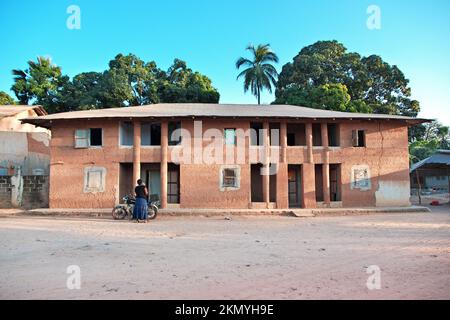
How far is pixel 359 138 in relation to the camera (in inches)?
694

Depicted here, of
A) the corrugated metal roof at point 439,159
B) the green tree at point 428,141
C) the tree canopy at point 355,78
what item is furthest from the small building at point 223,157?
the green tree at point 428,141

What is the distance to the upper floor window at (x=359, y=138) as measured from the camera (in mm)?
16812

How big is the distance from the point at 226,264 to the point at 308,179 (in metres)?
12.1

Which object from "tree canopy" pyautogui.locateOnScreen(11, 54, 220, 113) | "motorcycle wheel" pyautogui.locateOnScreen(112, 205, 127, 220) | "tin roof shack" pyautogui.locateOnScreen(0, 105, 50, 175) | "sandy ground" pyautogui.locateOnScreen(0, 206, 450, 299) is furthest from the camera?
"tree canopy" pyautogui.locateOnScreen(11, 54, 220, 113)

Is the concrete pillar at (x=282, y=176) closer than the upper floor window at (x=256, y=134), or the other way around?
the concrete pillar at (x=282, y=176)

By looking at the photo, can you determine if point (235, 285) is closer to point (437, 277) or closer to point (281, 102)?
point (437, 277)

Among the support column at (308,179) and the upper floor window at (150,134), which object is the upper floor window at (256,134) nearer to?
the support column at (308,179)

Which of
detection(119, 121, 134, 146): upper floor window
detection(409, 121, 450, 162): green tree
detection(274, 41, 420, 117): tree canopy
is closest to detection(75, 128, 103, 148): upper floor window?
detection(119, 121, 134, 146): upper floor window

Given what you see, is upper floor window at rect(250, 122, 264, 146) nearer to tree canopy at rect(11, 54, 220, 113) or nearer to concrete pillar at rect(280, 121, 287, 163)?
concrete pillar at rect(280, 121, 287, 163)

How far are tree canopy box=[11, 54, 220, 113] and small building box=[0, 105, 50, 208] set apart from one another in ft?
15.0

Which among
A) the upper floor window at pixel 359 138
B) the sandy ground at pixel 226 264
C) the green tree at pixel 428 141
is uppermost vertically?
the green tree at pixel 428 141

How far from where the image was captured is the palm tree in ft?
105

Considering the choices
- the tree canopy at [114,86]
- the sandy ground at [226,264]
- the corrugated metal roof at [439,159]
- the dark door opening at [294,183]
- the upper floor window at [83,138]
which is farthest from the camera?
the tree canopy at [114,86]

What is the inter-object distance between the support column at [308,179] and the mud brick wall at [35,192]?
14.2m
